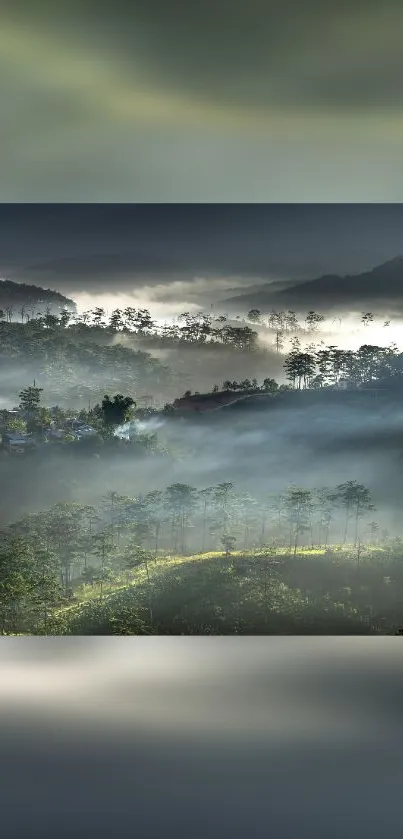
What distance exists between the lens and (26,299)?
7309 millimetres

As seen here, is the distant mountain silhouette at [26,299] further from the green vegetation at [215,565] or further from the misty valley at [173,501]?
the green vegetation at [215,565]

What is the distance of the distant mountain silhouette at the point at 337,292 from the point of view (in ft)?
24.1

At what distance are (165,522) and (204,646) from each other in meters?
0.92
